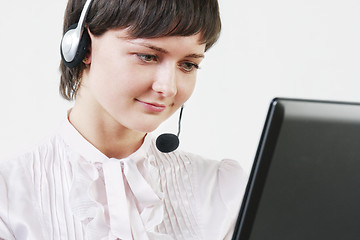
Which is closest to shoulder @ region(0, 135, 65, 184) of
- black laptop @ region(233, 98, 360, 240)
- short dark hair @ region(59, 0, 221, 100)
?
short dark hair @ region(59, 0, 221, 100)

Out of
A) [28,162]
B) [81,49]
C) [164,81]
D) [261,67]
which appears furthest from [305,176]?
[261,67]

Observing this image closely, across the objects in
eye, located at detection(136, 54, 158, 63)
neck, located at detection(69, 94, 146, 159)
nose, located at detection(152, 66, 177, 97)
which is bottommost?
neck, located at detection(69, 94, 146, 159)

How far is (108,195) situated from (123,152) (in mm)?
125

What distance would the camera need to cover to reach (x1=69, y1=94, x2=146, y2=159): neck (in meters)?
1.40

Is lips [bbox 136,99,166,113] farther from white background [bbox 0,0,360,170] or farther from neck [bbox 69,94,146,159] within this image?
white background [bbox 0,0,360,170]

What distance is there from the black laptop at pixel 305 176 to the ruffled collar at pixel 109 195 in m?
0.69

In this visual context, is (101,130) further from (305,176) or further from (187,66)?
(305,176)

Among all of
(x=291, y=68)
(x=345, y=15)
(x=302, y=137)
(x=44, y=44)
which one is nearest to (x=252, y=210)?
(x=302, y=137)

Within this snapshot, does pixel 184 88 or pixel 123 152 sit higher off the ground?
pixel 184 88

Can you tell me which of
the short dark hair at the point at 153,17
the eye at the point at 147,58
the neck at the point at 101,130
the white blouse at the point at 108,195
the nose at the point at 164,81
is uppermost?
the short dark hair at the point at 153,17

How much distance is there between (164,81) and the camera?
1.27 meters

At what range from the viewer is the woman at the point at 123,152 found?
4.17ft

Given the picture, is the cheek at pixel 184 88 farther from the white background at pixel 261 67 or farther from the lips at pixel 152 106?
the white background at pixel 261 67

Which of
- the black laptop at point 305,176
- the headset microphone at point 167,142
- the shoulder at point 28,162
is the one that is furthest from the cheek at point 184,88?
the black laptop at point 305,176
